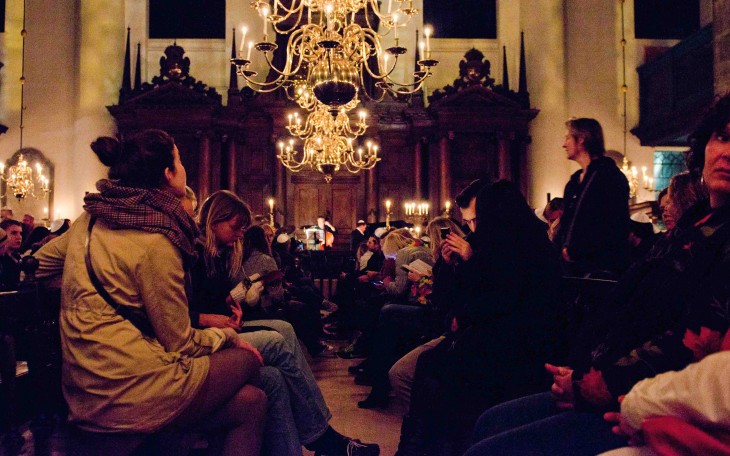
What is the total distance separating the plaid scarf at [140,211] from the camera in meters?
1.86

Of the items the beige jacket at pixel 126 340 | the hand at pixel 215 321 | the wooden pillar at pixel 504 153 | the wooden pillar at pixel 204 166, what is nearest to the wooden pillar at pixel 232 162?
the wooden pillar at pixel 204 166

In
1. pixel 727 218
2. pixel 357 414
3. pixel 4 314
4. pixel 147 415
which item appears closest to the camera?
pixel 727 218

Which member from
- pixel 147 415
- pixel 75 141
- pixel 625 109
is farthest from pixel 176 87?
pixel 147 415

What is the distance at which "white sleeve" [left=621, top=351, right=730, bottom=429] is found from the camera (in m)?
1.06

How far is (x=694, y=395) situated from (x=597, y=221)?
8.12ft

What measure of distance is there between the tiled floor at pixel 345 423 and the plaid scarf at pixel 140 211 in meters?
1.25

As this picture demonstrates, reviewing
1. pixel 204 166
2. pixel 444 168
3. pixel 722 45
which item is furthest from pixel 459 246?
pixel 204 166

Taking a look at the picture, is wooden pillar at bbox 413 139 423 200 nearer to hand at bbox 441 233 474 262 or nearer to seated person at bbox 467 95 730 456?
hand at bbox 441 233 474 262

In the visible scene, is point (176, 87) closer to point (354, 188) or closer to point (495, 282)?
A: point (354, 188)

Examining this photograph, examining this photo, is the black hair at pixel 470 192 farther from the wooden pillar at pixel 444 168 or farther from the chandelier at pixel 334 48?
the wooden pillar at pixel 444 168

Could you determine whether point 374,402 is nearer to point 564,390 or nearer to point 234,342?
point 234,342

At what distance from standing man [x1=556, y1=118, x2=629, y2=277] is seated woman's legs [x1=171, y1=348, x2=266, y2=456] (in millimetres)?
2076

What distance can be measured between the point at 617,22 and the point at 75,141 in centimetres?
1248

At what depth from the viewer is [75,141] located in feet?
41.7
